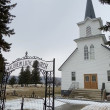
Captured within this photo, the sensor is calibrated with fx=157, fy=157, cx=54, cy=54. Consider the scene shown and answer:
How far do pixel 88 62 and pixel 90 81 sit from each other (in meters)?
2.72

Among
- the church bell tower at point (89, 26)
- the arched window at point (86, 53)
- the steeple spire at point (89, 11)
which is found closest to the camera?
the arched window at point (86, 53)

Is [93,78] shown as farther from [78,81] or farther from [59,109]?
[59,109]

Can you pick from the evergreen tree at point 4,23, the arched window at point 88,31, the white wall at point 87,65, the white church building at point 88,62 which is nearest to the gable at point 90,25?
the white church building at point 88,62

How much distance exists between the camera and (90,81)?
22.2m

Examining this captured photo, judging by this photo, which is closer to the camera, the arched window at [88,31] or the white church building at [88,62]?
the white church building at [88,62]

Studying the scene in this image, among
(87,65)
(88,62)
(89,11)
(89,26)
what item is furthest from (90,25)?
(87,65)

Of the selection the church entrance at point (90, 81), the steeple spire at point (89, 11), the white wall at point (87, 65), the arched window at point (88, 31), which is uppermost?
the steeple spire at point (89, 11)

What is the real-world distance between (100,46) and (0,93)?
15.8 meters

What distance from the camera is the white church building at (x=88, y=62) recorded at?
21484mm

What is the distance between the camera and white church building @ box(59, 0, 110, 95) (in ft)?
70.5

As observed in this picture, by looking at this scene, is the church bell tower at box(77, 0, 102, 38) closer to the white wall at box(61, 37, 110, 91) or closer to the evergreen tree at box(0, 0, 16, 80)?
the white wall at box(61, 37, 110, 91)

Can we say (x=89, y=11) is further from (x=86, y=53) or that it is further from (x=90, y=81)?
(x=90, y=81)

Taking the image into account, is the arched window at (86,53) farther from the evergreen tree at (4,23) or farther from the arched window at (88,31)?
the evergreen tree at (4,23)

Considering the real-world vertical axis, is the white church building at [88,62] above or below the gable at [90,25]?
below
